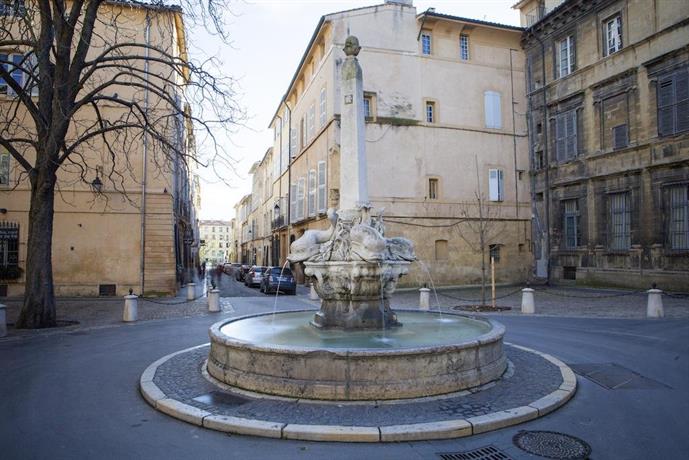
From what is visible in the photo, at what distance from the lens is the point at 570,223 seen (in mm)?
24250

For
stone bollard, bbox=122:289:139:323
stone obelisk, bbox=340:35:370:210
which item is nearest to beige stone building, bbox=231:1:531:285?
stone bollard, bbox=122:289:139:323

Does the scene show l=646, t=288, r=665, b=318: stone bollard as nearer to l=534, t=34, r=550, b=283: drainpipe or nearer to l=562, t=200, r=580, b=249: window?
l=562, t=200, r=580, b=249: window

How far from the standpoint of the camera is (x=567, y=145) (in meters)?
24.3

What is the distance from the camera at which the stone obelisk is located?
8219 millimetres

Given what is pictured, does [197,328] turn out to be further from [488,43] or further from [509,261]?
[488,43]

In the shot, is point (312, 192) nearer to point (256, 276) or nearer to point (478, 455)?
point (256, 276)

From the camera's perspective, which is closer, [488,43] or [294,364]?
[294,364]

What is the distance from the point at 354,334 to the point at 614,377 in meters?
3.59

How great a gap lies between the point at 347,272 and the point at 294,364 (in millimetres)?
2034

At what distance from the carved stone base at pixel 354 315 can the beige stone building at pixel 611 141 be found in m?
15.9

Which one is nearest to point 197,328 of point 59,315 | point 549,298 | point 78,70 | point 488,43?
point 59,315

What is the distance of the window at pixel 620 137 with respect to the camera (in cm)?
2108

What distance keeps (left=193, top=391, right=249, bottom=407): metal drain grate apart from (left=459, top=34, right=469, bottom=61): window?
81.0ft

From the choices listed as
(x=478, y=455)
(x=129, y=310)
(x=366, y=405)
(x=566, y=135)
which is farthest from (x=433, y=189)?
(x=478, y=455)
